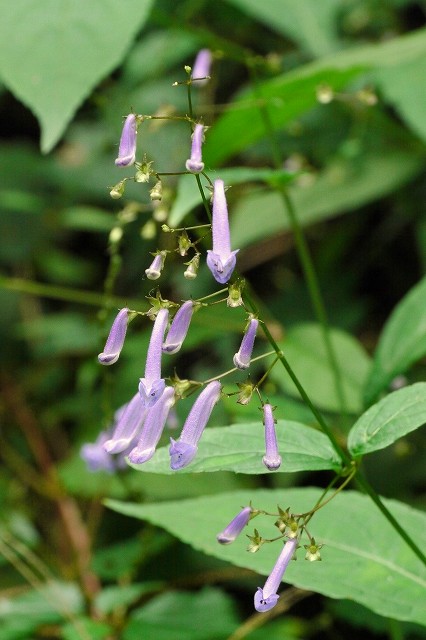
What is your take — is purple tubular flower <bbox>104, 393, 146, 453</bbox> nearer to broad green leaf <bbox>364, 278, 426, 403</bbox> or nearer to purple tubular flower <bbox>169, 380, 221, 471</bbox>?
purple tubular flower <bbox>169, 380, 221, 471</bbox>

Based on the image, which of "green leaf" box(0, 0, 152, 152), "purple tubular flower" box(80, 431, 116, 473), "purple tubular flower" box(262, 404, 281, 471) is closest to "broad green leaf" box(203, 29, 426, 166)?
"green leaf" box(0, 0, 152, 152)

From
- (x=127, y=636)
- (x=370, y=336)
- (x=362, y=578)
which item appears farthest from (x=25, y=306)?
(x=362, y=578)

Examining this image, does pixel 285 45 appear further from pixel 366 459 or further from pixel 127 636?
pixel 127 636

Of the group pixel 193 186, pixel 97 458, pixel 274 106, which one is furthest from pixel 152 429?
pixel 274 106

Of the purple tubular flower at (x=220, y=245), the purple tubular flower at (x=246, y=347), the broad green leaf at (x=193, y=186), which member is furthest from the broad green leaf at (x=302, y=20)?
the purple tubular flower at (x=246, y=347)

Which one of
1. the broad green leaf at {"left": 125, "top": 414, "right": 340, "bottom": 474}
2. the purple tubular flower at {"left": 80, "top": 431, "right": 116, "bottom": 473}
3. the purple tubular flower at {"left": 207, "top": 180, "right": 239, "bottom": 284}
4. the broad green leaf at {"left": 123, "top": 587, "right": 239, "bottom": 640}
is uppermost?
the purple tubular flower at {"left": 207, "top": 180, "right": 239, "bottom": 284}

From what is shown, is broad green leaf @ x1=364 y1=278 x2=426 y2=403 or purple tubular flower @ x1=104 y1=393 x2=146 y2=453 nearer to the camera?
purple tubular flower @ x1=104 y1=393 x2=146 y2=453
